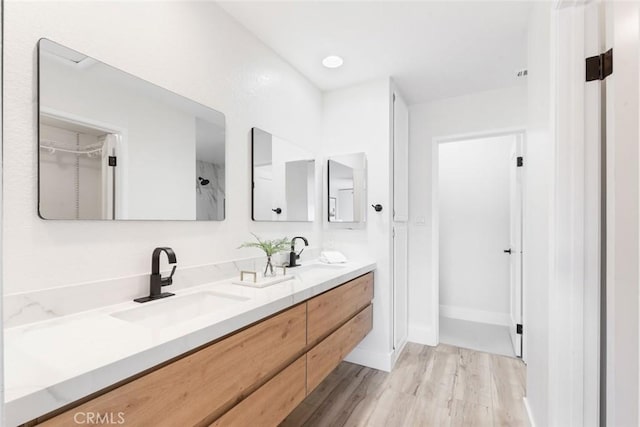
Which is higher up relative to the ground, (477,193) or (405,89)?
(405,89)

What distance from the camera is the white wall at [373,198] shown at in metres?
2.67

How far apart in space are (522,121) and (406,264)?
5.50 feet

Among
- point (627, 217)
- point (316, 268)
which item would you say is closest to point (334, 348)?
point (316, 268)

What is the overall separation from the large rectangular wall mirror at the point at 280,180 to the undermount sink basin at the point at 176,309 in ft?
2.20

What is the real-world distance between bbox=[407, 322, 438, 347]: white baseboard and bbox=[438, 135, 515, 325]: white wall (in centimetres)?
103

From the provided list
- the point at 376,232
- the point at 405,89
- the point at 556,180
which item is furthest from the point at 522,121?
the point at 556,180

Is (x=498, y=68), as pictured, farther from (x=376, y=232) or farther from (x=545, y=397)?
(x=545, y=397)

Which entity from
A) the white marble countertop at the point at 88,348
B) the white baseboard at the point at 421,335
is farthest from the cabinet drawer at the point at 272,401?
the white baseboard at the point at 421,335

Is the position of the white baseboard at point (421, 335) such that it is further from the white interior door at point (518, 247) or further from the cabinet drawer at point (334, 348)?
the cabinet drawer at point (334, 348)

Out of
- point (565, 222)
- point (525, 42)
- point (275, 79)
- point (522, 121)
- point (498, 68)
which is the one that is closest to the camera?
point (565, 222)

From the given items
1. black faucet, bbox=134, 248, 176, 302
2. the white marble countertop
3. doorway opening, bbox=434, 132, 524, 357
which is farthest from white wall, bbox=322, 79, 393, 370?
black faucet, bbox=134, 248, 176, 302

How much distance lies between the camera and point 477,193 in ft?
12.8

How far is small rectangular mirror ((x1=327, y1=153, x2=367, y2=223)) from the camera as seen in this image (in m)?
2.78

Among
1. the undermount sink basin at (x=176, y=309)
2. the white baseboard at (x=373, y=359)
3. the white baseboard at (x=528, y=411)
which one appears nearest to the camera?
the undermount sink basin at (x=176, y=309)
